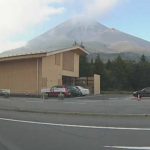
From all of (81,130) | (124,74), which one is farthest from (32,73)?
(81,130)

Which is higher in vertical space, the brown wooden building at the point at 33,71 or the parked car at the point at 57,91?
the brown wooden building at the point at 33,71

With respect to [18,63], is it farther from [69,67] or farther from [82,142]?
[82,142]

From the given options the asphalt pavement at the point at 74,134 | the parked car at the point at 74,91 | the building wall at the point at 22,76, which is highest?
the building wall at the point at 22,76

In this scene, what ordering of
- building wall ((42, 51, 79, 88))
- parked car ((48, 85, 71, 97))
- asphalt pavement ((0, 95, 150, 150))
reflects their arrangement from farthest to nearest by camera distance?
1. building wall ((42, 51, 79, 88))
2. parked car ((48, 85, 71, 97))
3. asphalt pavement ((0, 95, 150, 150))

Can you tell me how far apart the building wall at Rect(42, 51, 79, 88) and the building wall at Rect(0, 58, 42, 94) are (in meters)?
0.81

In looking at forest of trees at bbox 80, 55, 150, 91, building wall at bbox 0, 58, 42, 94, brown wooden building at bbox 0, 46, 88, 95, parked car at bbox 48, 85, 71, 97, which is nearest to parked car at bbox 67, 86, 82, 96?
parked car at bbox 48, 85, 71, 97

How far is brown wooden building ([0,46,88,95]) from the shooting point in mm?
51812

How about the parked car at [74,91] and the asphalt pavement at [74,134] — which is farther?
the parked car at [74,91]

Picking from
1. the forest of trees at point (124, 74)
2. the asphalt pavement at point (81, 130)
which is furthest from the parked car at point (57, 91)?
the forest of trees at point (124, 74)

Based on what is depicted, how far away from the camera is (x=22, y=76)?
2096 inches

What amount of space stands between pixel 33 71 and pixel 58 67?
4.00 metres

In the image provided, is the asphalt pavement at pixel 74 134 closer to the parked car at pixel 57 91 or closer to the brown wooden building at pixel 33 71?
the parked car at pixel 57 91

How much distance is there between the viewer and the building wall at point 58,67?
52250 millimetres

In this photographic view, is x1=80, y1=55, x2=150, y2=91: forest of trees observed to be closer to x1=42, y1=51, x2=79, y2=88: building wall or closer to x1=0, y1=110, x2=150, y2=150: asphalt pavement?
x1=42, y1=51, x2=79, y2=88: building wall
